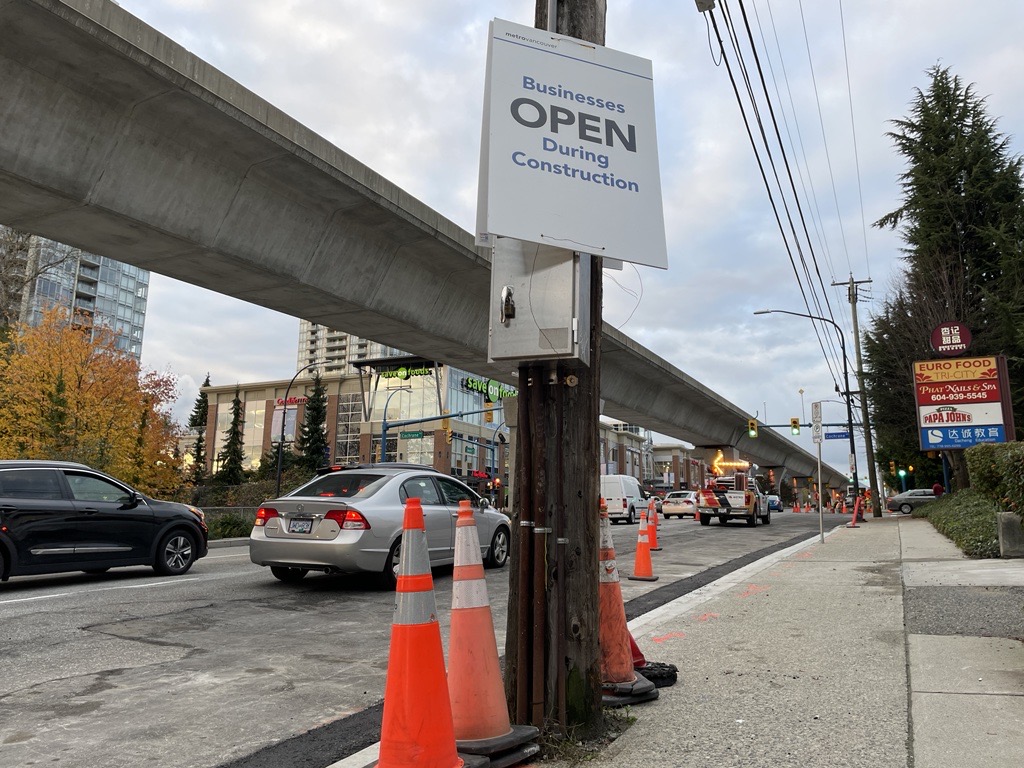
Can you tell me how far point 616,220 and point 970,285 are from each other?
31779mm

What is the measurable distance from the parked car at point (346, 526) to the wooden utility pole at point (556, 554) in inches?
170

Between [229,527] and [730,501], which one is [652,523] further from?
[730,501]

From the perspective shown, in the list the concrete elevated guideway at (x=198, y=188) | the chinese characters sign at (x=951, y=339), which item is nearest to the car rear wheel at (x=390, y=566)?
the concrete elevated guideway at (x=198, y=188)

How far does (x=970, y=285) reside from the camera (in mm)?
29797

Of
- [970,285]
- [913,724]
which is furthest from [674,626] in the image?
[970,285]

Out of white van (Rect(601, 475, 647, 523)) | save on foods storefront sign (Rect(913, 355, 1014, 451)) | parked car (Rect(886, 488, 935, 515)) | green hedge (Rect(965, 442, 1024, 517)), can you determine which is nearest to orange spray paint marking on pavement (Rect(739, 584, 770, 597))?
green hedge (Rect(965, 442, 1024, 517))

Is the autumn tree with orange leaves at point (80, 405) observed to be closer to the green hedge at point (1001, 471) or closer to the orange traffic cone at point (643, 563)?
the orange traffic cone at point (643, 563)

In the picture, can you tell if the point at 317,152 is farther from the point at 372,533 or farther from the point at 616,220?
the point at 616,220

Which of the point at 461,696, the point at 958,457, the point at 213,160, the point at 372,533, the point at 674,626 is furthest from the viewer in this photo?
the point at 958,457

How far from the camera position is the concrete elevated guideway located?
29.5 feet

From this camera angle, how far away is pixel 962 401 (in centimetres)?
2253

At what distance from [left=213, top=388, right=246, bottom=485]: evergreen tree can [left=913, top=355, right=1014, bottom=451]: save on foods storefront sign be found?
61731 millimetres

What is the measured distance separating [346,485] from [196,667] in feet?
14.2

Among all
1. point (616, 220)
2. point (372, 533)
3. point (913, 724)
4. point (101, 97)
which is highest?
point (101, 97)
